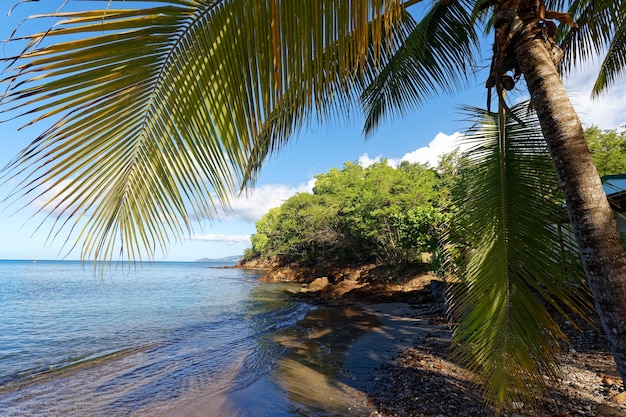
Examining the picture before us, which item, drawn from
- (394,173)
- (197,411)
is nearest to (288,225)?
(394,173)

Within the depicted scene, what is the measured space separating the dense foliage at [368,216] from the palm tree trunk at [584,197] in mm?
10488

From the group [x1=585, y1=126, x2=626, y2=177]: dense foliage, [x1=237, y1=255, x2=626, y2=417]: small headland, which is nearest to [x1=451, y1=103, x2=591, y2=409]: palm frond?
[x1=237, y1=255, x2=626, y2=417]: small headland

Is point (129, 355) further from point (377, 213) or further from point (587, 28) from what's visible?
point (377, 213)

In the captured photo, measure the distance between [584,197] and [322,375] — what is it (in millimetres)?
5999

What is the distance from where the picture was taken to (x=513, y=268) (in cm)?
234

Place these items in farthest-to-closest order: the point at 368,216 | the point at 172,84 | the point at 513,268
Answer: the point at 368,216 → the point at 513,268 → the point at 172,84

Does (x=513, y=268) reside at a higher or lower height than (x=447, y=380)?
higher

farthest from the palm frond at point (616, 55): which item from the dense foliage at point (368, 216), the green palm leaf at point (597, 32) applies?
the dense foliage at point (368, 216)

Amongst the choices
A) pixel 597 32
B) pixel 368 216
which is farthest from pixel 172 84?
pixel 368 216

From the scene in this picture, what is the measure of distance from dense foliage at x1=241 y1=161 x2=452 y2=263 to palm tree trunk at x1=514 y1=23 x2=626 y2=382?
34.4ft

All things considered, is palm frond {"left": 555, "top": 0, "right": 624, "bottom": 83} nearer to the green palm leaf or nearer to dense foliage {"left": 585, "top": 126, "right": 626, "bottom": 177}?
the green palm leaf

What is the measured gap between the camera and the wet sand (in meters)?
5.22

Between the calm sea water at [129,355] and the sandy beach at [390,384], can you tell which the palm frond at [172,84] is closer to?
the calm sea water at [129,355]

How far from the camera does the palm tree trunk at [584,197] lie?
1.66m
